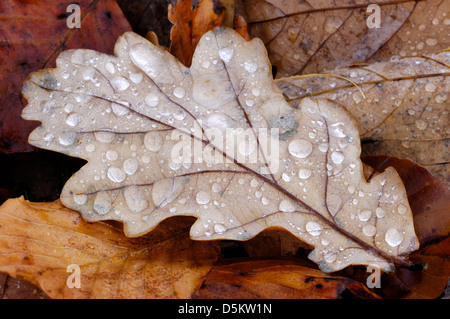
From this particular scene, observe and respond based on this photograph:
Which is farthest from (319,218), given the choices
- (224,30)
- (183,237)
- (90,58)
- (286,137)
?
(90,58)

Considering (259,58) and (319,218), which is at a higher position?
(259,58)

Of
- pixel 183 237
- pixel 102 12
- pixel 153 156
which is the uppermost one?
pixel 102 12

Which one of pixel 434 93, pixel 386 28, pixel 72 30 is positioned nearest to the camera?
pixel 434 93

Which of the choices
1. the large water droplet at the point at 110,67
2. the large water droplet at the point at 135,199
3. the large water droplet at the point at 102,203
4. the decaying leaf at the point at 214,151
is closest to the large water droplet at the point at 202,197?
the decaying leaf at the point at 214,151

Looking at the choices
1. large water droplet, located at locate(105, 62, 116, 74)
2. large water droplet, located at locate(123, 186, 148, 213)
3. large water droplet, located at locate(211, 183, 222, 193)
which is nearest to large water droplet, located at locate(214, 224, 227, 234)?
large water droplet, located at locate(211, 183, 222, 193)

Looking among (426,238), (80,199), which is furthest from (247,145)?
(426,238)

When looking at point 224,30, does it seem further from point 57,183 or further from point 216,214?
point 57,183

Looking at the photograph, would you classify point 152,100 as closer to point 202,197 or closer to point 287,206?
point 202,197
